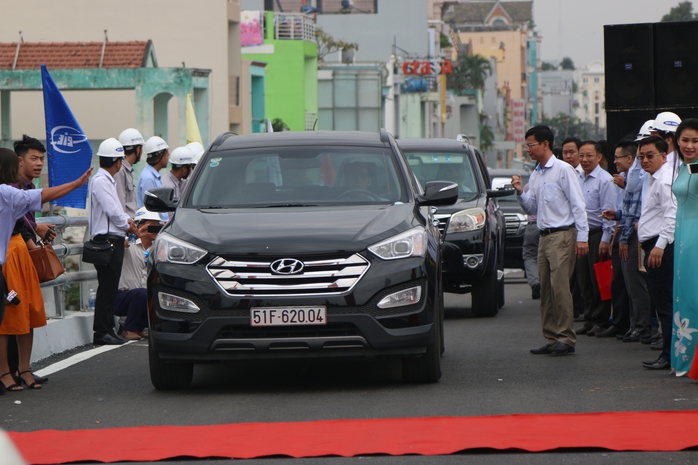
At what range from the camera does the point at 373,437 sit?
6.60 m

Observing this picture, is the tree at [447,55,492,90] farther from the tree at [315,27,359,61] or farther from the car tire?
the car tire

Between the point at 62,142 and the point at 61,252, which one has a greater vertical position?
the point at 62,142

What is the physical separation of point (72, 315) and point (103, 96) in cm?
2958

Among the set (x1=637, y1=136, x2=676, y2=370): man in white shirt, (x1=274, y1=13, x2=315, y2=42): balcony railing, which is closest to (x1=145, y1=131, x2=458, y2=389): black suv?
(x1=637, y1=136, x2=676, y2=370): man in white shirt

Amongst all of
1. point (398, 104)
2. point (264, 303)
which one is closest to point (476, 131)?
point (398, 104)

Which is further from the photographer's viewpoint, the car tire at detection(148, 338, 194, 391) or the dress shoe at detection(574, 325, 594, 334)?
the dress shoe at detection(574, 325, 594, 334)

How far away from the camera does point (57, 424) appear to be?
7.38 metres

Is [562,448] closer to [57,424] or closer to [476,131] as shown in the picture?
[57,424]

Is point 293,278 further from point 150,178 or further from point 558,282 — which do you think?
point 150,178

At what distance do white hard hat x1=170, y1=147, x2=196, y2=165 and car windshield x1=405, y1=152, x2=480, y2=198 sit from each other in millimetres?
3106

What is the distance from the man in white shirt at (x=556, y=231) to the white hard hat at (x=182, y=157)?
4.16m

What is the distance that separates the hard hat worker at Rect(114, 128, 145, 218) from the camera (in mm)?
11789

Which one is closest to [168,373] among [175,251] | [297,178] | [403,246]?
[175,251]

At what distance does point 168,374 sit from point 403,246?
1908mm
